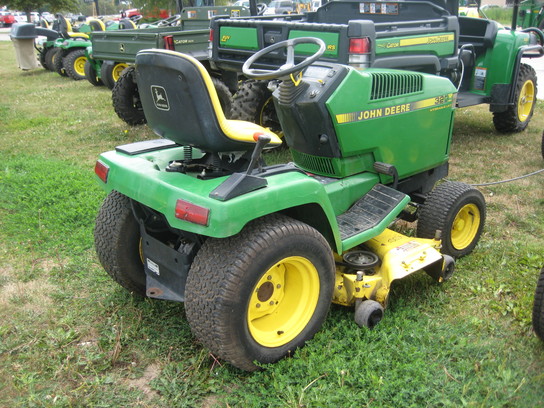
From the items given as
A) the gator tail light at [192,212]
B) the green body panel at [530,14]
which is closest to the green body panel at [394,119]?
the gator tail light at [192,212]

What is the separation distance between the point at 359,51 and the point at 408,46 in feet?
2.36

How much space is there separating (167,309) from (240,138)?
4.00ft

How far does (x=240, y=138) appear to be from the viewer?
8.42 ft

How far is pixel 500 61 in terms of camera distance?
6367 millimetres

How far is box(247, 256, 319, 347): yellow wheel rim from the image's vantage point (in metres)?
2.67

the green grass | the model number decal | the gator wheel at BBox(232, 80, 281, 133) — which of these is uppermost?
the model number decal

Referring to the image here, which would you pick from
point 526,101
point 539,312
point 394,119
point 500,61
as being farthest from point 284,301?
point 526,101

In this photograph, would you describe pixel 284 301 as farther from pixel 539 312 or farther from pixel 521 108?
pixel 521 108

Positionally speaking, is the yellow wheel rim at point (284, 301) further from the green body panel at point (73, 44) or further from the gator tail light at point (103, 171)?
the green body panel at point (73, 44)

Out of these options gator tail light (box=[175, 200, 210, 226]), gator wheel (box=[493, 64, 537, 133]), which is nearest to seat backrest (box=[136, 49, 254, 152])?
gator tail light (box=[175, 200, 210, 226])

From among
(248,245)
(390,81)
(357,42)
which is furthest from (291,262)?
(357,42)

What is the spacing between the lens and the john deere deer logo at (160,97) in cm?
252

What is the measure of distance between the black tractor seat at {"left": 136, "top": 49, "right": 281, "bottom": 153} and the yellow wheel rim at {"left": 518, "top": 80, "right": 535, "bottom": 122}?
18.0ft

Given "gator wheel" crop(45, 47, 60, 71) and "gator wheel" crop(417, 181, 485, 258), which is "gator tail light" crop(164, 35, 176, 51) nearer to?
"gator wheel" crop(417, 181, 485, 258)
